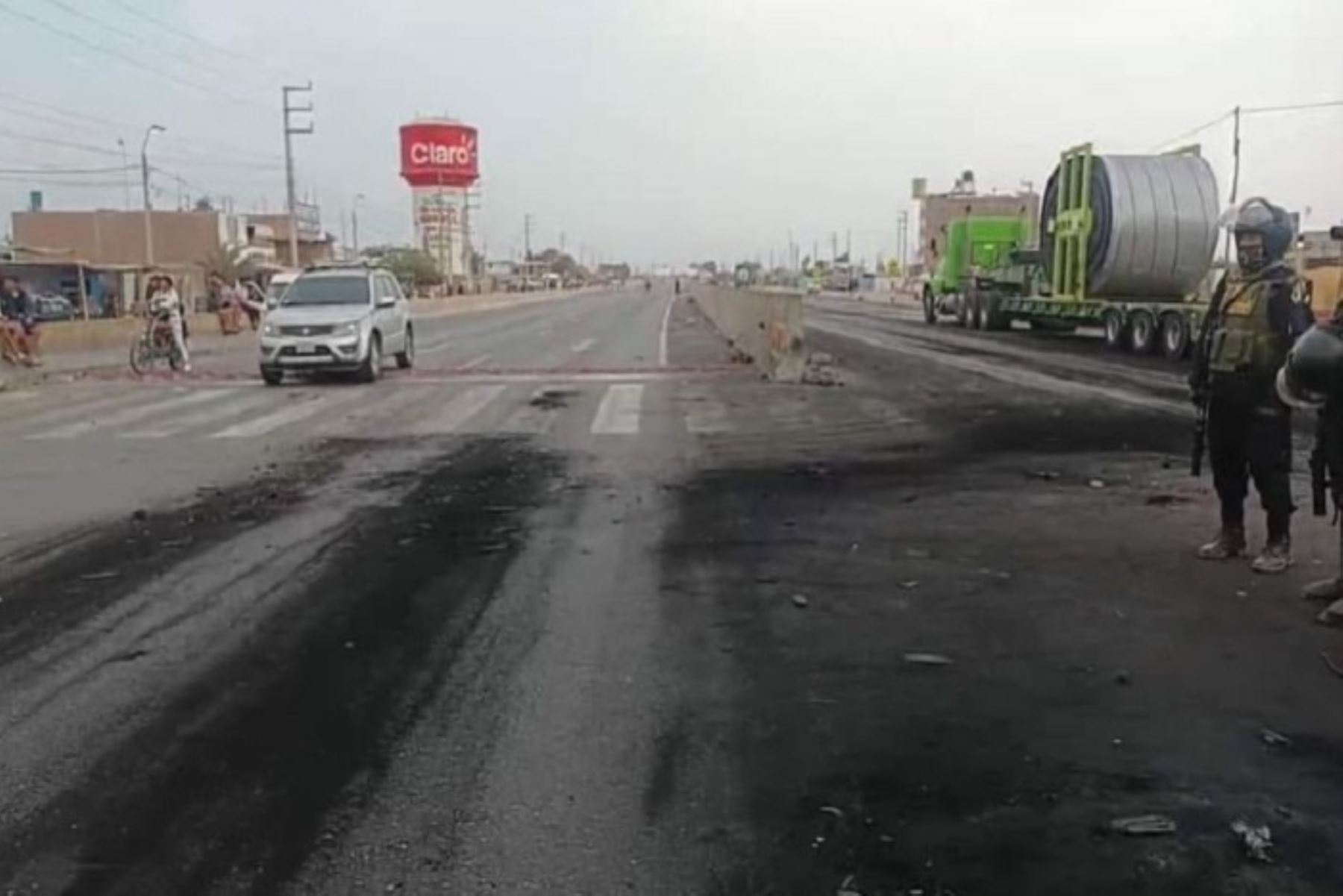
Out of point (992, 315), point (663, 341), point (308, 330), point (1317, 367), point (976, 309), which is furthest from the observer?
point (976, 309)

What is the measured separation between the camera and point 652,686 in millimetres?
5836

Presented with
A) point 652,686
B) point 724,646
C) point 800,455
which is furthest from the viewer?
point 800,455

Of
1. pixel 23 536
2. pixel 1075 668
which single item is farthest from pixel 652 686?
pixel 23 536

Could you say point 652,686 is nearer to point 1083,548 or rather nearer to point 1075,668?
point 1075,668

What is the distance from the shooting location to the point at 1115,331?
31.0m

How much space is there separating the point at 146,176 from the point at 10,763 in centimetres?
7396

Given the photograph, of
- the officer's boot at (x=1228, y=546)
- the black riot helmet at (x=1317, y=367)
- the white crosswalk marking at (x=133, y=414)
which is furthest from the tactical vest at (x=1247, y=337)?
the white crosswalk marking at (x=133, y=414)

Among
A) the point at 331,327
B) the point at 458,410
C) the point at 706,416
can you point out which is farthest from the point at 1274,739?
the point at 331,327

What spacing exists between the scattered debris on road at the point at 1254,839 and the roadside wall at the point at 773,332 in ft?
59.1

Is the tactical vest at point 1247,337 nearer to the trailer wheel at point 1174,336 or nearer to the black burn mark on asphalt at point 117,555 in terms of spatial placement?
the black burn mark on asphalt at point 117,555

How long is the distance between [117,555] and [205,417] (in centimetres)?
930

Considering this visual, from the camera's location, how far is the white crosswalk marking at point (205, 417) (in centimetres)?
1576

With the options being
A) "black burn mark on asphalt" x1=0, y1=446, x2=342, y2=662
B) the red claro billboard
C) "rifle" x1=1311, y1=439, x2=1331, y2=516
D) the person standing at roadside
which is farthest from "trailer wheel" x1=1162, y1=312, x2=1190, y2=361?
the red claro billboard

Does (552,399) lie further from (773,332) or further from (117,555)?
(117,555)
